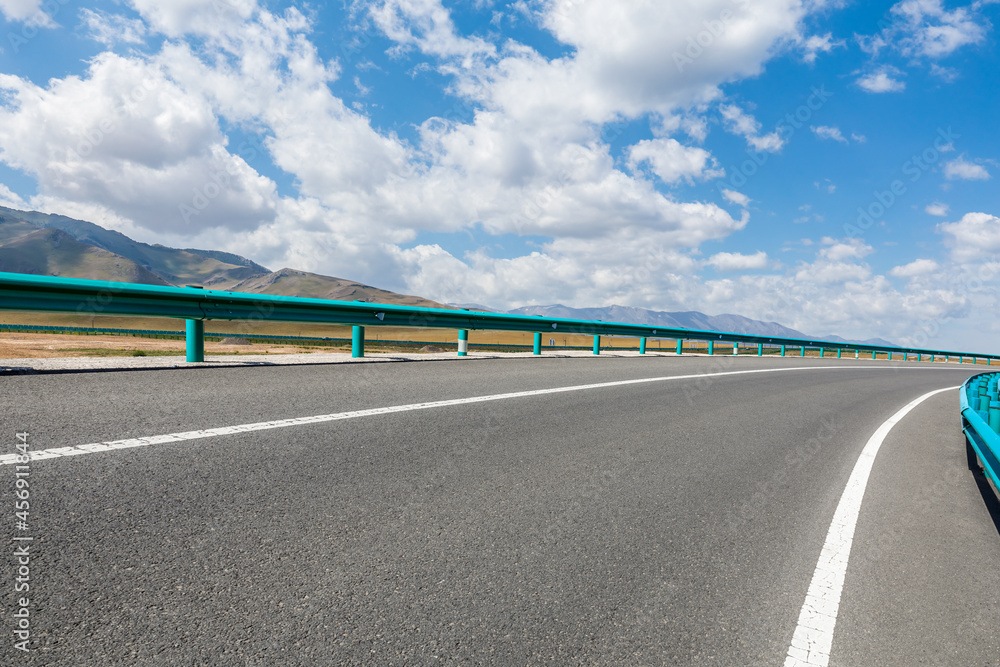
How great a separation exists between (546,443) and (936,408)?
1024cm

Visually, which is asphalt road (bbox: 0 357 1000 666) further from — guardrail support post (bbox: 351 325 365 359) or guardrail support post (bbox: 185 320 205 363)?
guardrail support post (bbox: 351 325 365 359)

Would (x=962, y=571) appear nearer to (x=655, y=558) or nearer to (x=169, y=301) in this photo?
(x=655, y=558)

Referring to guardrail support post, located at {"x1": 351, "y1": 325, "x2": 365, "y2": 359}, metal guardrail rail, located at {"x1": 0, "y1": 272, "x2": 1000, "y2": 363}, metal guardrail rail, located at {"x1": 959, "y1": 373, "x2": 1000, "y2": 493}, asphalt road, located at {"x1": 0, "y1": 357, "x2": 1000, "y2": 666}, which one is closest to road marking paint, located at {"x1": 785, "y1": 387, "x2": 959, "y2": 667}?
asphalt road, located at {"x1": 0, "y1": 357, "x2": 1000, "y2": 666}

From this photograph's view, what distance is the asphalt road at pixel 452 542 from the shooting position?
2061mm

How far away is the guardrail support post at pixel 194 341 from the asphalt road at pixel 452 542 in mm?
2021

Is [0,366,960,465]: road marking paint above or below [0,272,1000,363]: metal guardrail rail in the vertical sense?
below

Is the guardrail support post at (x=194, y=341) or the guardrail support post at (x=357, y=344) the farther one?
the guardrail support post at (x=357, y=344)

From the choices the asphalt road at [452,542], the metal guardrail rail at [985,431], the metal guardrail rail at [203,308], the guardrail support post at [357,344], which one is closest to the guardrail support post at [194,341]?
the metal guardrail rail at [203,308]

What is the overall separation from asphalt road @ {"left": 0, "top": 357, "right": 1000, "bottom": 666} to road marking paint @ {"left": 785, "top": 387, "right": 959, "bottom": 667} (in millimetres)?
46

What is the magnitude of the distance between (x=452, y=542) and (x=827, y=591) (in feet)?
6.27

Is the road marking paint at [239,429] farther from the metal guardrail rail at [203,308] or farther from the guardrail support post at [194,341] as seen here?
the guardrail support post at [194,341]

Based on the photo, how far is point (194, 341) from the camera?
801 cm

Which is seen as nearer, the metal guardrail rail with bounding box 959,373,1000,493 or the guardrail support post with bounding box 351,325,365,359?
the metal guardrail rail with bounding box 959,373,1000,493

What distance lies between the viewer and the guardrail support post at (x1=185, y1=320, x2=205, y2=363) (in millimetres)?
7973
